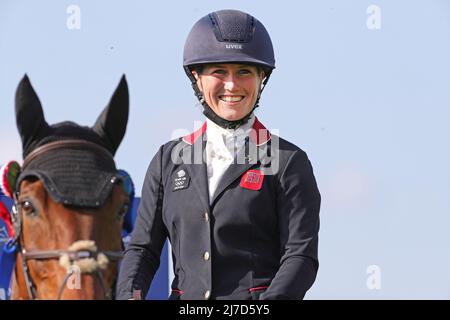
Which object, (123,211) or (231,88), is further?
(231,88)

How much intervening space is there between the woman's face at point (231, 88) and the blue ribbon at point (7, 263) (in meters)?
1.65

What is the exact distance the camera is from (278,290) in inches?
272

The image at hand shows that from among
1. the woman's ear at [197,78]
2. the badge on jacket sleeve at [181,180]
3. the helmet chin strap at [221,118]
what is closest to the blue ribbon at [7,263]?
the badge on jacket sleeve at [181,180]

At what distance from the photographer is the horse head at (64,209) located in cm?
608

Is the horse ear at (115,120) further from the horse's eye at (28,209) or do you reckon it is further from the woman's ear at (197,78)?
the woman's ear at (197,78)

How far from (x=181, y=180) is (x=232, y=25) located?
107 centimetres

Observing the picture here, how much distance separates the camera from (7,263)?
6.62 m

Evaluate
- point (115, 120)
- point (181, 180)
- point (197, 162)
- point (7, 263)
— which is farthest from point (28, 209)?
point (197, 162)

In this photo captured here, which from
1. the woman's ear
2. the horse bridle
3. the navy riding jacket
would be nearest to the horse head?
the horse bridle

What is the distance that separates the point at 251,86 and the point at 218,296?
4.37ft

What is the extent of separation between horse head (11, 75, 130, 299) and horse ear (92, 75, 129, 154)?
0.03m

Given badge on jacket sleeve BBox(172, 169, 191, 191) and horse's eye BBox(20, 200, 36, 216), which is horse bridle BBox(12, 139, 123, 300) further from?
badge on jacket sleeve BBox(172, 169, 191, 191)

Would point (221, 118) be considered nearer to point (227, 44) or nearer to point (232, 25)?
point (227, 44)
